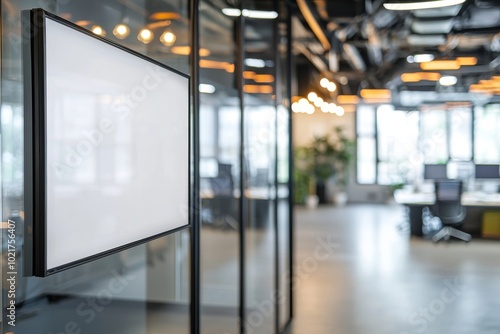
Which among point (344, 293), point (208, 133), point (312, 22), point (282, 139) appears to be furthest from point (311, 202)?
point (208, 133)

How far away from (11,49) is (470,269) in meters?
7.44

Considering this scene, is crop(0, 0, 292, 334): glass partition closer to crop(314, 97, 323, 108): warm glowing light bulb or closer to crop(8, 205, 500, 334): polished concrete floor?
crop(8, 205, 500, 334): polished concrete floor

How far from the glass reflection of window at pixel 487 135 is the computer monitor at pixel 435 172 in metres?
6.48

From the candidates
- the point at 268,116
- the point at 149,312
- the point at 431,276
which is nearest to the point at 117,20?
the point at 149,312

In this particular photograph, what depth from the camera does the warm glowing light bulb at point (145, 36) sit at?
109 inches

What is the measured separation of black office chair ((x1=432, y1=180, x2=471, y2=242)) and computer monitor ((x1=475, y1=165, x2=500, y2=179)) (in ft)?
4.22

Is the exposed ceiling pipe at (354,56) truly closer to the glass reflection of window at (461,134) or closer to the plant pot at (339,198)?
the plant pot at (339,198)

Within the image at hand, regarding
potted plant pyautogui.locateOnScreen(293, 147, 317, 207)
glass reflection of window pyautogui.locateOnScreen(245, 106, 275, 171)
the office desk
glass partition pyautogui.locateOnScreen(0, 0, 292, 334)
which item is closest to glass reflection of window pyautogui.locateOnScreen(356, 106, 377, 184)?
potted plant pyautogui.locateOnScreen(293, 147, 317, 207)

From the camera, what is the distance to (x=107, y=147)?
2.17 m

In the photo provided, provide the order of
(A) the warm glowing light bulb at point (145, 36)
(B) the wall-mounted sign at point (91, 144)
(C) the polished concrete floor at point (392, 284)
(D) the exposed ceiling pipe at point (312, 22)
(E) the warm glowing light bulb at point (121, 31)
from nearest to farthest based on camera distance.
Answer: (B) the wall-mounted sign at point (91, 144) → (E) the warm glowing light bulb at point (121, 31) → (A) the warm glowing light bulb at point (145, 36) → (C) the polished concrete floor at point (392, 284) → (D) the exposed ceiling pipe at point (312, 22)

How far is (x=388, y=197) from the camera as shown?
17141 millimetres

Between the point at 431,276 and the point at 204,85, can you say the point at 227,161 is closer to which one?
the point at 204,85

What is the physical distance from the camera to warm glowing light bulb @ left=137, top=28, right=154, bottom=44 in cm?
276

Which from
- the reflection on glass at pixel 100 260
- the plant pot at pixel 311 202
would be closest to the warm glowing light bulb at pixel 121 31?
the reflection on glass at pixel 100 260
